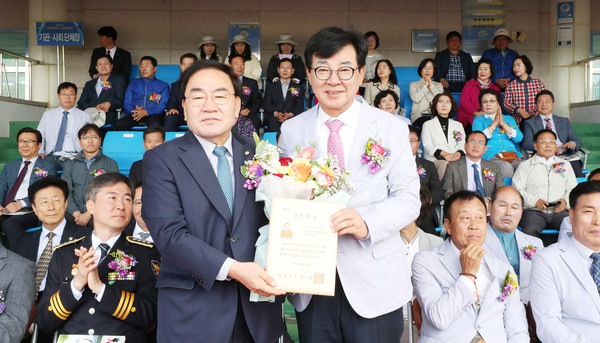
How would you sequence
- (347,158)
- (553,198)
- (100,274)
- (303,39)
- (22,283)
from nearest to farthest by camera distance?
1. (347,158)
2. (100,274)
3. (22,283)
4. (553,198)
5. (303,39)

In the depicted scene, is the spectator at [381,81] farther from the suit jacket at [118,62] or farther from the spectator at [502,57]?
the suit jacket at [118,62]

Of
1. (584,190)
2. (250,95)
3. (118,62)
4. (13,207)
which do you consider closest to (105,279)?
(584,190)

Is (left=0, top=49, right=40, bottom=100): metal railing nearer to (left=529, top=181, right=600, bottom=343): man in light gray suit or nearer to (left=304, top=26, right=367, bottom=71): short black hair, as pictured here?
(left=304, top=26, right=367, bottom=71): short black hair

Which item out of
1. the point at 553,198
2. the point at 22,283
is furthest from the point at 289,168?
the point at 553,198

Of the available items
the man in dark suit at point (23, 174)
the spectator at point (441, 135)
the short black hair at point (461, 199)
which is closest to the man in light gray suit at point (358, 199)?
the short black hair at point (461, 199)

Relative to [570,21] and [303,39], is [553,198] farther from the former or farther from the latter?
[303,39]

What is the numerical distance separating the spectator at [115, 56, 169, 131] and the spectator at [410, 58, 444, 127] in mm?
3368

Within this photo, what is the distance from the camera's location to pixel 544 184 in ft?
19.4

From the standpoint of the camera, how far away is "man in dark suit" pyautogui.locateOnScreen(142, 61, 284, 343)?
6.00ft

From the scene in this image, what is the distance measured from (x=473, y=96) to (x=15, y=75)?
22.3 feet

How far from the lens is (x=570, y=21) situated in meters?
9.44

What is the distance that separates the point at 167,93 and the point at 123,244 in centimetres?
549

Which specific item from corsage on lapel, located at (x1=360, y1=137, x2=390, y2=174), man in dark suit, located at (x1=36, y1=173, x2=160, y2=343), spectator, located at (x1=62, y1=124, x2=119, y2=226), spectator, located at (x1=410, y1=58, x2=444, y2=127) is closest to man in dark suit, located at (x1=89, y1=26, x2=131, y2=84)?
spectator, located at (x1=62, y1=124, x2=119, y2=226)

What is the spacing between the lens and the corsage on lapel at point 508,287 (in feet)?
9.69
